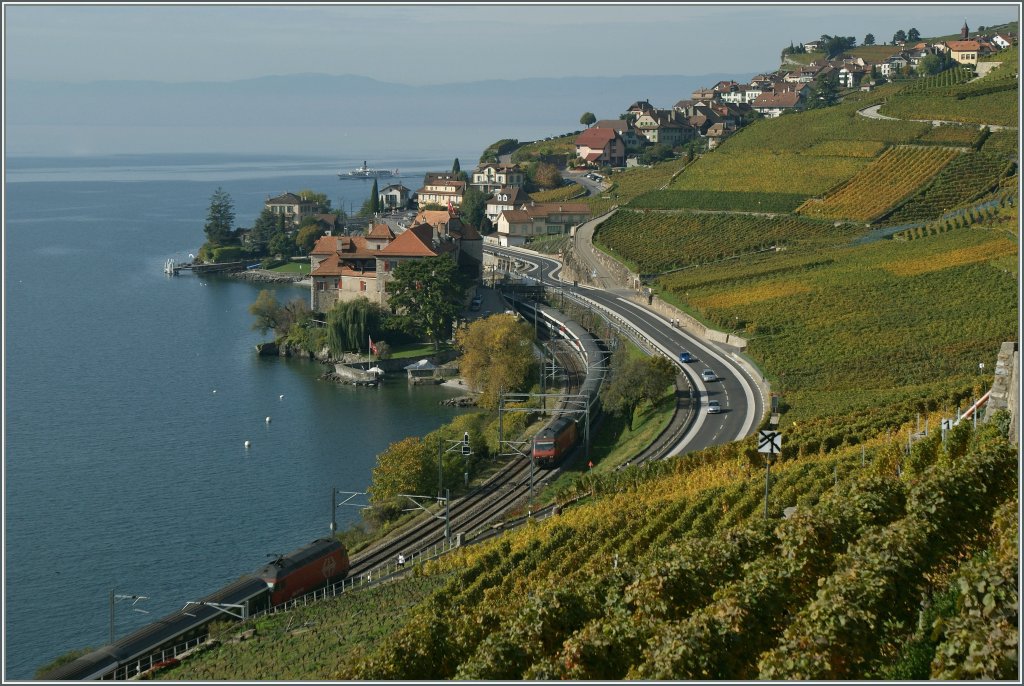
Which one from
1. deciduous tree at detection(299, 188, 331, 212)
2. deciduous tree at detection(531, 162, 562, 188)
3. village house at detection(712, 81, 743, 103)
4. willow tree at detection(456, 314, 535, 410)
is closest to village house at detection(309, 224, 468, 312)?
willow tree at detection(456, 314, 535, 410)

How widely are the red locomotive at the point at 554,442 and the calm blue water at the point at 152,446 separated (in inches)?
234

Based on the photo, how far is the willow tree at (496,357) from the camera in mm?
54562

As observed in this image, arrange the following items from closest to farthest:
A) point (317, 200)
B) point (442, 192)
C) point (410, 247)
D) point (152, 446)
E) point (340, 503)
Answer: point (340, 503), point (152, 446), point (410, 247), point (442, 192), point (317, 200)

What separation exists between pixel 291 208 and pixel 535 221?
24.6 meters

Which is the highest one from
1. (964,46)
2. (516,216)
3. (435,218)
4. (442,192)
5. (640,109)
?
(964,46)

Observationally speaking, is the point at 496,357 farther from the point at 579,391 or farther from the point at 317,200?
the point at 317,200

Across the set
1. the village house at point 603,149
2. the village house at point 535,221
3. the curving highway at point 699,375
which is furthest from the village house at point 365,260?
the village house at point 603,149

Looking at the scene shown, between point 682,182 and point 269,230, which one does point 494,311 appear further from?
point 269,230

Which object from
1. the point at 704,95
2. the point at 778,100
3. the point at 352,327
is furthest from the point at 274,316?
the point at 704,95

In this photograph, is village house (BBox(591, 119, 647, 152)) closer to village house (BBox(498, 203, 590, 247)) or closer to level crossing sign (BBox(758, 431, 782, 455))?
village house (BBox(498, 203, 590, 247))

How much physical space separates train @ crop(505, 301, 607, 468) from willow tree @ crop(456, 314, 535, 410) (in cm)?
288

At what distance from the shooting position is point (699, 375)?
49.8m

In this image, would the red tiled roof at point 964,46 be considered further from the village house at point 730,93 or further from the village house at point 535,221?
the village house at point 535,221

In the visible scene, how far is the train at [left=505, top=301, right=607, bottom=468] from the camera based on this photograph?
140 ft
